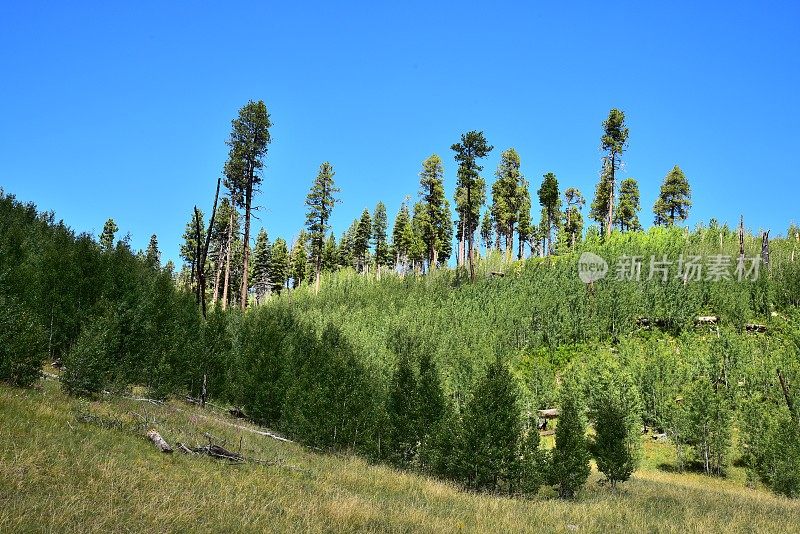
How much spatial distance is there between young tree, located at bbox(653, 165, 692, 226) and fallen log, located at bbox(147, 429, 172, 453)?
7605 centimetres

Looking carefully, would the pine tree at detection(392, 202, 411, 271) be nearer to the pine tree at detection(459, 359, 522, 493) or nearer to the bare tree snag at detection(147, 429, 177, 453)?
the pine tree at detection(459, 359, 522, 493)

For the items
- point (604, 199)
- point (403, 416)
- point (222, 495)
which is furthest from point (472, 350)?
point (604, 199)

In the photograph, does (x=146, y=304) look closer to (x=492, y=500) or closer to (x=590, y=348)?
(x=492, y=500)

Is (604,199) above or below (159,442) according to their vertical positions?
above

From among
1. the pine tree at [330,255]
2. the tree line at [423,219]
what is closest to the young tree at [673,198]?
the tree line at [423,219]

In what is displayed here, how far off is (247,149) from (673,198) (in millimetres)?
62342

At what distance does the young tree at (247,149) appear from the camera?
42.2 m

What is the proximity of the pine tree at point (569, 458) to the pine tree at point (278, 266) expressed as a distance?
72725 mm

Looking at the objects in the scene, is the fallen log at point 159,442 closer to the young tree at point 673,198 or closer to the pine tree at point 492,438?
the pine tree at point 492,438

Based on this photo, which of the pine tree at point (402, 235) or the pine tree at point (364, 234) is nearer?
the pine tree at point (402, 235)

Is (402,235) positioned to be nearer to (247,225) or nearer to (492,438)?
(247,225)

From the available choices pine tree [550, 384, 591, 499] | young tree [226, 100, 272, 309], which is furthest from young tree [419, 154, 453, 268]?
pine tree [550, 384, 591, 499]

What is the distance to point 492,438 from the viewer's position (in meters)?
22.2

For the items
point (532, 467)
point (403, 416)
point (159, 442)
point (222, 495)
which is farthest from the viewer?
point (403, 416)
